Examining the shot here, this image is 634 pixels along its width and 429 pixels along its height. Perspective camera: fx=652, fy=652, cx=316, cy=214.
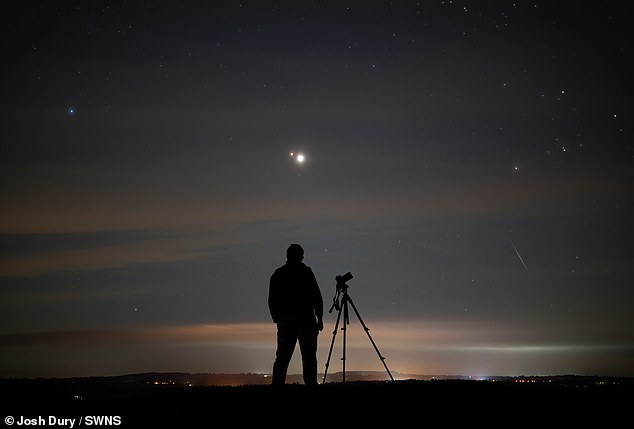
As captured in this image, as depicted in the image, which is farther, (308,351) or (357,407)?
(308,351)

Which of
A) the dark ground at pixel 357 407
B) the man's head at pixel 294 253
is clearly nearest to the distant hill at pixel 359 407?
the dark ground at pixel 357 407

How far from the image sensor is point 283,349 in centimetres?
1102

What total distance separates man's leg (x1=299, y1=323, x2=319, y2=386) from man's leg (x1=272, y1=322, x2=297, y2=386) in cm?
15

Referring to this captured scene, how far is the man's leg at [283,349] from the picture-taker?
11.0 metres

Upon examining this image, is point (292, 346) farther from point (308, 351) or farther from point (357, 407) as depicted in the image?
point (357, 407)

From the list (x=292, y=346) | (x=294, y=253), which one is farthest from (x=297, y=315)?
(x=294, y=253)

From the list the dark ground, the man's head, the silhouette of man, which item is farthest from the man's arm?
the dark ground

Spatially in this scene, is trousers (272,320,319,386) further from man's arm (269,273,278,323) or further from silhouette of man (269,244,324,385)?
man's arm (269,273,278,323)

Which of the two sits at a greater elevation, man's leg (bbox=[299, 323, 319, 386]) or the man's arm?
the man's arm

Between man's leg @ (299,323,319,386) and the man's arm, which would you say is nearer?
man's leg @ (299,323,319,386)

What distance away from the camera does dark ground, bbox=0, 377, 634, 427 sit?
7562 mm

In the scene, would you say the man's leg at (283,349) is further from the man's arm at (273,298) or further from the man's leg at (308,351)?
the man's arm at (273,298)

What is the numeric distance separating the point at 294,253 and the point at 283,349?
1.63 metres

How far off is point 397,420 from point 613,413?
9.21 ft
